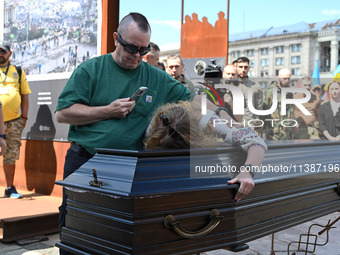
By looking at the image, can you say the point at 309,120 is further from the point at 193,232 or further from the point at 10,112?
the point at 10,112

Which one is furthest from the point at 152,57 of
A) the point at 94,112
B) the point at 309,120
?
the point at 94,112

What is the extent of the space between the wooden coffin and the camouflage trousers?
359cm

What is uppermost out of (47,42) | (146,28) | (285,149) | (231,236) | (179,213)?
(47,42)

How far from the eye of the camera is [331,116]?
157 inches

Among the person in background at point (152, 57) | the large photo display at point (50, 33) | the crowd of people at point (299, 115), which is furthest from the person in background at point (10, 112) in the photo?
the crowd of people at point (299, 115)

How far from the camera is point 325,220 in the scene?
17.5 feet

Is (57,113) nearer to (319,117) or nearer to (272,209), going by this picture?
(272,209)

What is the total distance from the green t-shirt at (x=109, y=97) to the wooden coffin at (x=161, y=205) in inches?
18.1

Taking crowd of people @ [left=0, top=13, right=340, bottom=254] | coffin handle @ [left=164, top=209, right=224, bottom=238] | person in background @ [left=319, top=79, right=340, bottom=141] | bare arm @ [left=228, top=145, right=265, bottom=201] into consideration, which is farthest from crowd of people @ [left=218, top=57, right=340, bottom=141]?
coffin handle @ [left=164, top=209, right=224, bottom=238]

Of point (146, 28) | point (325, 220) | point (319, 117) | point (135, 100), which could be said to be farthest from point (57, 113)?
point (325, 220)

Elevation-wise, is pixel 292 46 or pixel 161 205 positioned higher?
pixel 292 46

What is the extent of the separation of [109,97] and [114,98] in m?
0.03

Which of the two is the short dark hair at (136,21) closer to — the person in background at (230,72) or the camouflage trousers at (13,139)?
the person in background at (230,72)

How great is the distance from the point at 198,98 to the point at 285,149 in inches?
23.8
